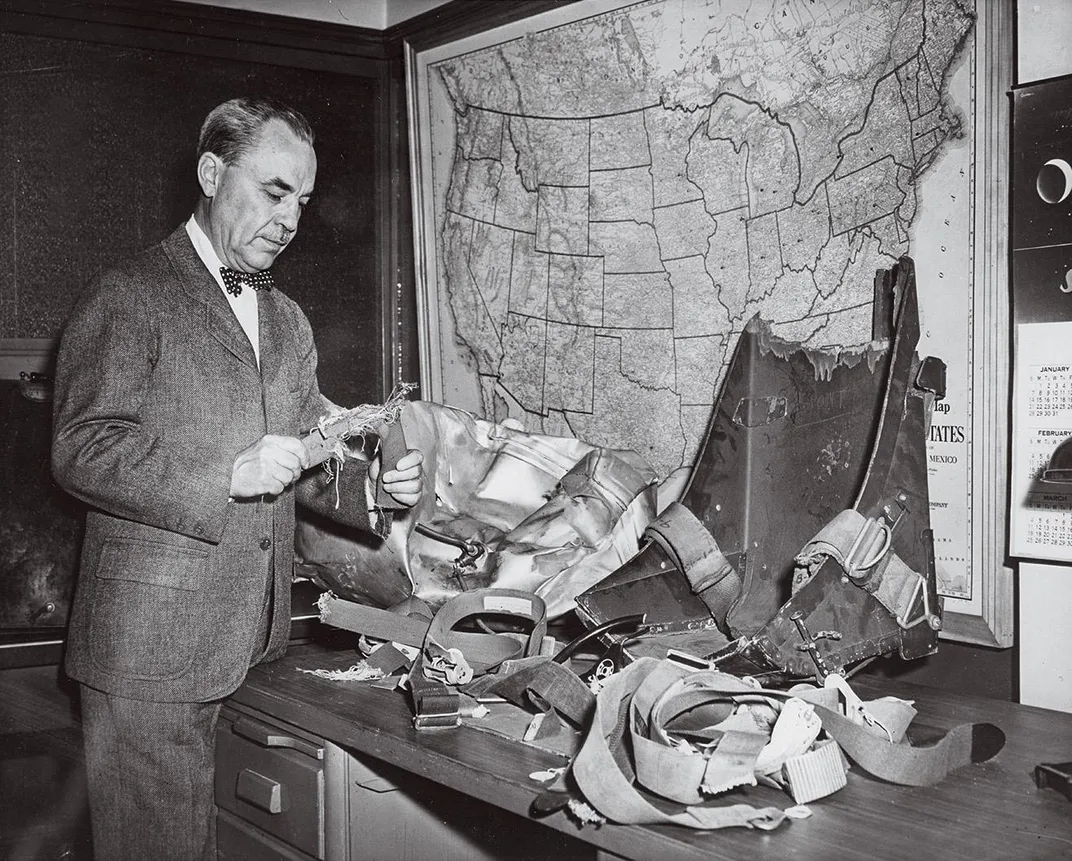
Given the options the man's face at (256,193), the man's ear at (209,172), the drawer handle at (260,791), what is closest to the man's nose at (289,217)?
the man's face at (256,193)

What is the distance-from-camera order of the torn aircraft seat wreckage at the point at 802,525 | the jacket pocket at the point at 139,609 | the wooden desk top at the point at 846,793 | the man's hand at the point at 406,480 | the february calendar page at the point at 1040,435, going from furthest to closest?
1. the man's hand at the point at 406,480
2. the jacket pocket at the point at 139,609
3. the february calendar page at the point at 1040,435
4. the torn aircraft seat wreckage at the point at 802,525
5. the wooden desk top at the point at 846,793

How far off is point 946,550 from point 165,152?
195 centimetres

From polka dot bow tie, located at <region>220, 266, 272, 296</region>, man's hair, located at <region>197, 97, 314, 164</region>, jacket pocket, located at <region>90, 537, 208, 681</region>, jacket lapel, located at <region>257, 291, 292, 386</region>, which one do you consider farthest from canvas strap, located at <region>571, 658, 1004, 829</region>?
man's hair, located at <region>197, 97, 314, 164</region>

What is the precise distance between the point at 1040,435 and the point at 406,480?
100cm

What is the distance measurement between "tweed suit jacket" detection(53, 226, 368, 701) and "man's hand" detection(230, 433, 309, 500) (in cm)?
2

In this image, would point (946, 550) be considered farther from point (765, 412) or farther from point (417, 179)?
point (417, 179)

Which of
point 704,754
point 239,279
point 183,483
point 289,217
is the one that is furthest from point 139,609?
point 704,754

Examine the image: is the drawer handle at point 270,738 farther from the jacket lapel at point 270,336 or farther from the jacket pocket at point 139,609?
the jacket lapel at point 270,336

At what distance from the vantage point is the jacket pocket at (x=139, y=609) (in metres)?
1.64

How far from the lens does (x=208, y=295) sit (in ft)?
5.72

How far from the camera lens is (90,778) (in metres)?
1.69

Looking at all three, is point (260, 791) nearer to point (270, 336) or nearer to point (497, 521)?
point (497, 521)

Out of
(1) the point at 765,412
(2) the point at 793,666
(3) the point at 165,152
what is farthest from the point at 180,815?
(3) the point at 165,152

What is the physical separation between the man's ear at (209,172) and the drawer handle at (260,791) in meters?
0.98
